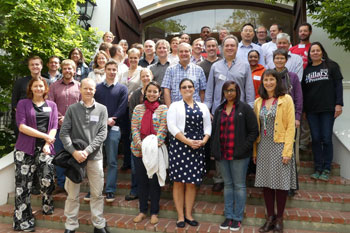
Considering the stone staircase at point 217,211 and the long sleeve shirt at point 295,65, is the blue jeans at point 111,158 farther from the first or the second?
the long sleeve shirt at point 295,65

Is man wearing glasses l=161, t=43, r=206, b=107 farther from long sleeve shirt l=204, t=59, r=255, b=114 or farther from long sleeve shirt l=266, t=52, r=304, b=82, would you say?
long sleeve shirt l=266, t=52, r=304, b=82

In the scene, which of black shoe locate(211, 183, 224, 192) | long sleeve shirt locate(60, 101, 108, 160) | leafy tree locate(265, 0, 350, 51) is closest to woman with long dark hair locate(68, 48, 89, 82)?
long sleeve shirt locate(60, 101, 108, 160)

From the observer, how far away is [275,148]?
3525 mm

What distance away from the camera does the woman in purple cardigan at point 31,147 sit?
152 inches

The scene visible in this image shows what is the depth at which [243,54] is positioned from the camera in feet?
16.7

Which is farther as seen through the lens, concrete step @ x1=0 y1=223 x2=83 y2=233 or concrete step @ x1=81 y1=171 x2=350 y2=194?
concrete step @ x1=81 y1=171 x2=350 y2=194

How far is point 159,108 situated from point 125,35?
514 centimetres

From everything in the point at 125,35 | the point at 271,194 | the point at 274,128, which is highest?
the point at 125,35

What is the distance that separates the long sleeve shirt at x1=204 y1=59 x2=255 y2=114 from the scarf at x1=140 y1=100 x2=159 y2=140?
84 cm

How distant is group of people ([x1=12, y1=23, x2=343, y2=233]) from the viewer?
3.56 metres

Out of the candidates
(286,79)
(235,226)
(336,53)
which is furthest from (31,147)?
(336,53)

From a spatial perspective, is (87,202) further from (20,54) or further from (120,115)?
(20,54)

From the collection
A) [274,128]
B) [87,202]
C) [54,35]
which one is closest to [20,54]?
[54,35]

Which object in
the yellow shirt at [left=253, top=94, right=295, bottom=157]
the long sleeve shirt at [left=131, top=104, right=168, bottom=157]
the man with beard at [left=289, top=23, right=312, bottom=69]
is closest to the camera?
A: the yellow shirt at [left=253, top=94, right=295, bottom=157]
